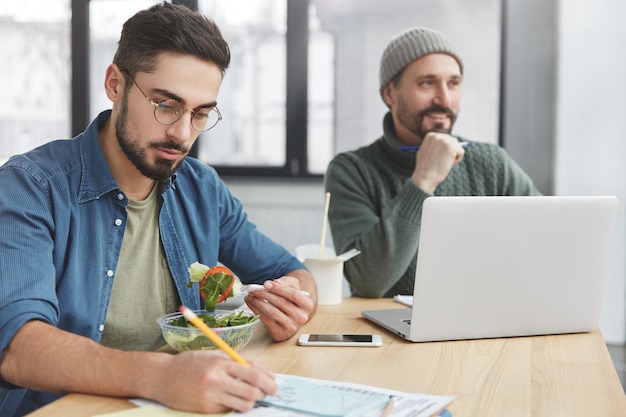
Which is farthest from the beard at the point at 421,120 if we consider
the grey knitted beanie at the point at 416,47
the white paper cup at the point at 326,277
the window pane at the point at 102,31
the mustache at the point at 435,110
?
the window pane at the point at 102,31

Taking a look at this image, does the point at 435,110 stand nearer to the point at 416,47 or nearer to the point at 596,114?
the point at 416,47

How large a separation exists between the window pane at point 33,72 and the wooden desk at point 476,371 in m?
3.20

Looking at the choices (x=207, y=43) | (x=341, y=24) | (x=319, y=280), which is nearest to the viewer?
(x=207, y=43)

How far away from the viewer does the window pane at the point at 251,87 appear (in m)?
3.85

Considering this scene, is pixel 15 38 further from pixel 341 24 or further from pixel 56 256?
pixel 56 256

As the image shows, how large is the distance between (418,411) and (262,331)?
55cm

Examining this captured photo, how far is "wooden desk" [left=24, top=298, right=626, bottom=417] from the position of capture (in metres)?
0.93

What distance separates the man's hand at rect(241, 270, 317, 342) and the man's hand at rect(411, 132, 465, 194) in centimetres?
75

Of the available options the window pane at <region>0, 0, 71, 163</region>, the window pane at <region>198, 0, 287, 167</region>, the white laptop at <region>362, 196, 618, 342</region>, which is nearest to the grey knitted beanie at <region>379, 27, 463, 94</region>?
the white laptop at <region>362, 196, 618, 342</region>

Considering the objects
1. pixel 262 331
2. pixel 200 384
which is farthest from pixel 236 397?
pixel 262 331

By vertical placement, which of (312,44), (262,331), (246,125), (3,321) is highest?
(312,44)

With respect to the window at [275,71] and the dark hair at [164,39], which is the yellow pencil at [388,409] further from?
the window at [275,71]

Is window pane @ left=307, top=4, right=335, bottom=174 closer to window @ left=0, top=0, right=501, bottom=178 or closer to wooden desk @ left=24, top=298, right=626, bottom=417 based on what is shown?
window @ left=0, top=0, right=501, bottom=178

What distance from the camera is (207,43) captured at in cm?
137
